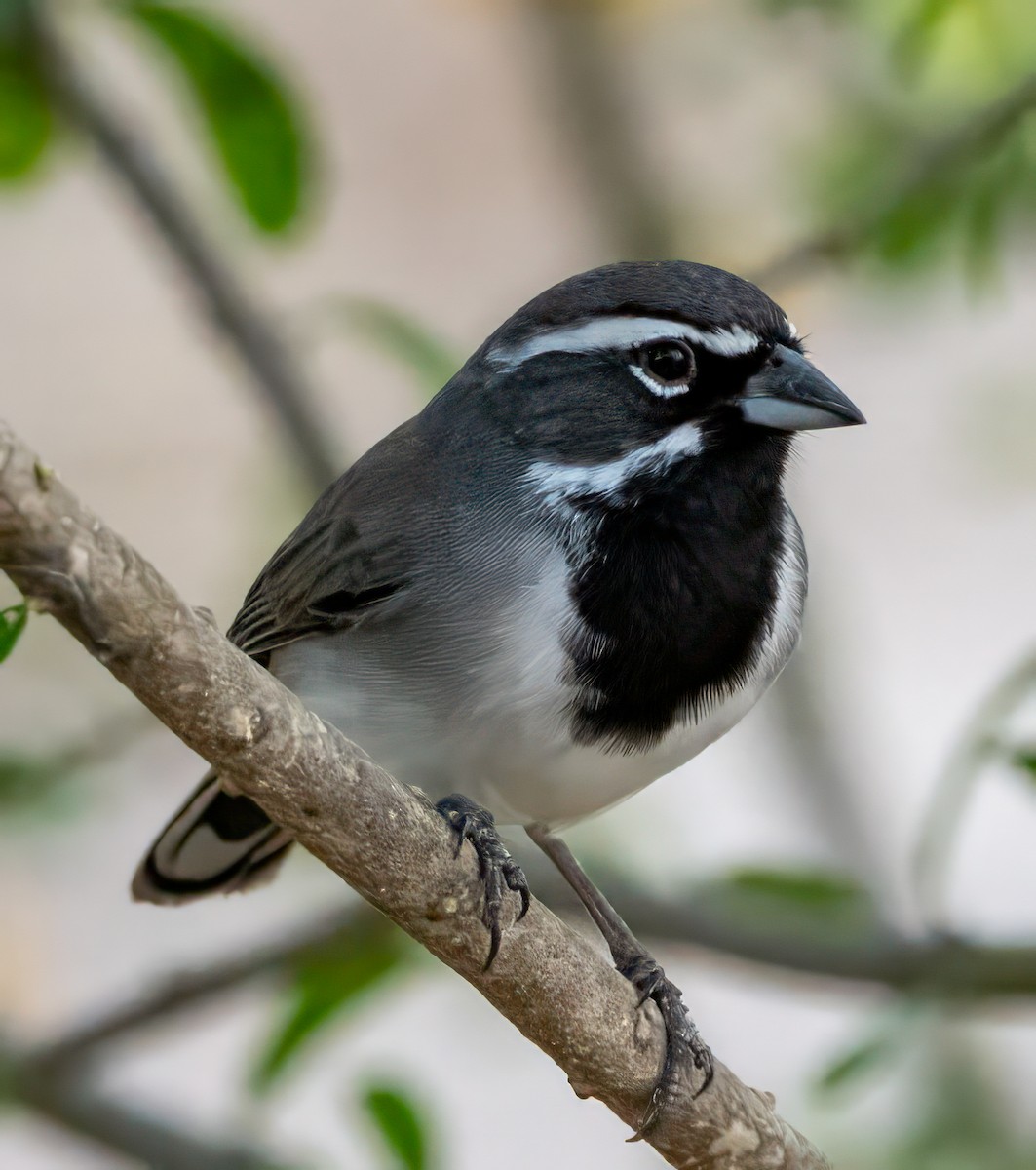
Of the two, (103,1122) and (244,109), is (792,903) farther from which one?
(244,109)

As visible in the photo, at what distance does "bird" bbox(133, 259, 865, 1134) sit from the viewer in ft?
12.6

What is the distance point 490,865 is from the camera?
3318mm

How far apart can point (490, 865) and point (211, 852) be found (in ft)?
5.72

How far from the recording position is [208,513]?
9289 mm

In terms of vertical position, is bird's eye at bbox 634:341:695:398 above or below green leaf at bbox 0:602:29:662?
above

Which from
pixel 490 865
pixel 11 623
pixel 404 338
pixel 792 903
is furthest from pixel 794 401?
pixel 11 623

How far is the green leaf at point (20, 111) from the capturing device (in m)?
4.82

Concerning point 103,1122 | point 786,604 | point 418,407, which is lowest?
point 103,1122

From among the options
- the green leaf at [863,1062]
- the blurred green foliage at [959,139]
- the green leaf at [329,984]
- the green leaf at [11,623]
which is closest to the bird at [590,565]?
the green leaf at [863,1062]

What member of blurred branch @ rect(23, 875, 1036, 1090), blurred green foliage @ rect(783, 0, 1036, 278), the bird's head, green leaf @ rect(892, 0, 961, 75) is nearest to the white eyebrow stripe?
the bird's head

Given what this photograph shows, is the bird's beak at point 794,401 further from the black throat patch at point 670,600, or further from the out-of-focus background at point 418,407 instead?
the out-of-focus background at point 418,407

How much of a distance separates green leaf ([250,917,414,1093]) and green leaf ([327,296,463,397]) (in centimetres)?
163

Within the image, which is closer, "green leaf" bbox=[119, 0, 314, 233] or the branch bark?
the branch bark

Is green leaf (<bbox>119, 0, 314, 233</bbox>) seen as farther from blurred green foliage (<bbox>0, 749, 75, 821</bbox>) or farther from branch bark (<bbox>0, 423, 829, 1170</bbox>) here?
branch bark (<bbox>0, 423, 829, 1170</bbox>)
